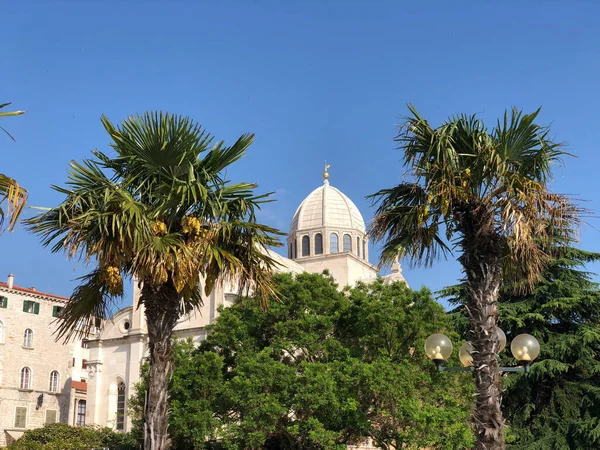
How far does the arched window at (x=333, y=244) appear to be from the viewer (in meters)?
53.3

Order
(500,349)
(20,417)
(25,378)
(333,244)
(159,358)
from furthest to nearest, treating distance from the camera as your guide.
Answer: (25,378)
(20,417)
(333,244)
(500,349)
(159,358)

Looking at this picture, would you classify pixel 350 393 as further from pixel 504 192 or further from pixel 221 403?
pixel 504 192

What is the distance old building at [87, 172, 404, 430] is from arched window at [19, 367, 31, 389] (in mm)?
9687

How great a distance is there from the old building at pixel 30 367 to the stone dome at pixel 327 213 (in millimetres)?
19685

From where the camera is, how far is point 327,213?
54156 millimetres

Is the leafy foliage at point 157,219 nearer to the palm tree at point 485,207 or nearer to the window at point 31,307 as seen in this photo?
the palm tree at point 485,207

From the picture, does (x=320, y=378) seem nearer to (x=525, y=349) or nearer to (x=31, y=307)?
(x=525, y=349)

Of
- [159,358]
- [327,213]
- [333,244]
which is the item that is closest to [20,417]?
[333,244]

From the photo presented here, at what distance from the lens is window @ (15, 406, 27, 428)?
184 feet

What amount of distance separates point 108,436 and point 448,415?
83.7 feet

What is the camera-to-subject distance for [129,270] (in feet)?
42.0

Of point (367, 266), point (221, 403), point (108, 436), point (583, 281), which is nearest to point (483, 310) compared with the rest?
point (221, 403)

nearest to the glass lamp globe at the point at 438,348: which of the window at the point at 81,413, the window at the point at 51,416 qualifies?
the window at the point at 51,416

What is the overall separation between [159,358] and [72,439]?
106 ft
